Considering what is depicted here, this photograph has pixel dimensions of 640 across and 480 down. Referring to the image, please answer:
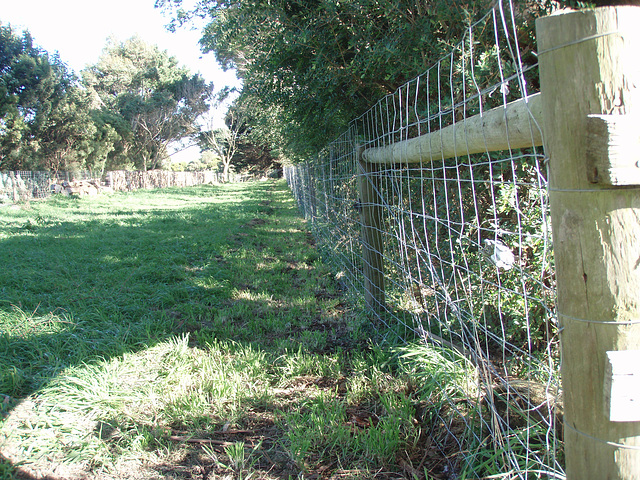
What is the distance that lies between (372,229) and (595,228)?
2742 mm

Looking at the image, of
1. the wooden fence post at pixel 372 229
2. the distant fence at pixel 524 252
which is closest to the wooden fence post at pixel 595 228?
the distant fence at pixel 524 252

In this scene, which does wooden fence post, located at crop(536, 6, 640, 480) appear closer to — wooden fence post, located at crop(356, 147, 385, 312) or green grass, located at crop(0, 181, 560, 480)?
green grass, located at crop(0, 181, 560, 480)

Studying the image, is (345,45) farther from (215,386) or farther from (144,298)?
(144,298)

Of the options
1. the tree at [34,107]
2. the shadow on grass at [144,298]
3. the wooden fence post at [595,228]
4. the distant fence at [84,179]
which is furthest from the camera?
the tree at [34,107]

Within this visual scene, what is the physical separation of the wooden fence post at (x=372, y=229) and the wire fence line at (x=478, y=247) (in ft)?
0.04

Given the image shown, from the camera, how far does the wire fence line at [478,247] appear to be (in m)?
1.74

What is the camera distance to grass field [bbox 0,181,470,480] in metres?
2.19

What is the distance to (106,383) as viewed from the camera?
2811 millimetres

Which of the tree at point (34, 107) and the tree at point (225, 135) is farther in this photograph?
the tree at point (225, 135)

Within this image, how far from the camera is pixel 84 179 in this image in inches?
1041

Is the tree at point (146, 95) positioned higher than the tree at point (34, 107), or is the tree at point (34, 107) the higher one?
the tree at point (146, 95)

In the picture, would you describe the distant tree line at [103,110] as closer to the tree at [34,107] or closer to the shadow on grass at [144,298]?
the tree at [34,107]

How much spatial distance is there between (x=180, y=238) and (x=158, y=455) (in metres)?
6.09

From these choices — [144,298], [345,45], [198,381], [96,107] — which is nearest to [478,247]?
[198,381]
